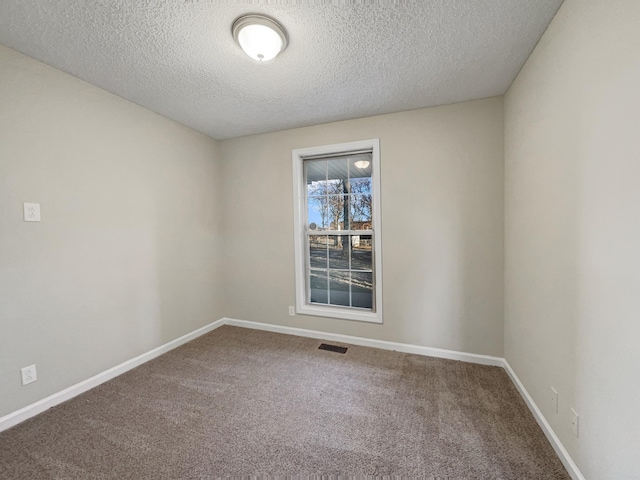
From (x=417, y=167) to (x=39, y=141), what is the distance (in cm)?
310

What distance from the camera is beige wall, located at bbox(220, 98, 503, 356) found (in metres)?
2.34

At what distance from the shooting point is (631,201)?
0.95m

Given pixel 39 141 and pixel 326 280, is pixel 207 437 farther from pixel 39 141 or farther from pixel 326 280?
pixel 39 141

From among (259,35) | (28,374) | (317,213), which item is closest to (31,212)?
(28,374)

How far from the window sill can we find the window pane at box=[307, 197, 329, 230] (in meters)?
0.99

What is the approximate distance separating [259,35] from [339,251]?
215 centimetres

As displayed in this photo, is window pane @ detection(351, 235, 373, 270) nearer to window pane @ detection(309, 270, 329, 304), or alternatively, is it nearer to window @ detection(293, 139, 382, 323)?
window @ detection(293, 139, 382, 323)

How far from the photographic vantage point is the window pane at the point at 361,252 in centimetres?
289

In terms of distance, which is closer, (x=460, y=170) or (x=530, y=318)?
(x=530, y=318)

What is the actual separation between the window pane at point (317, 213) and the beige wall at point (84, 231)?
4.72ft

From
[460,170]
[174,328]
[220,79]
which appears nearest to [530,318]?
[460,170]

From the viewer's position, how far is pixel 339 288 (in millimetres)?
3082

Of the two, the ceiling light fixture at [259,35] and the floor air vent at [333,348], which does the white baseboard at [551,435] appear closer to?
the floor air vent at [333,348]

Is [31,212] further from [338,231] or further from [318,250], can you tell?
[338,231]
